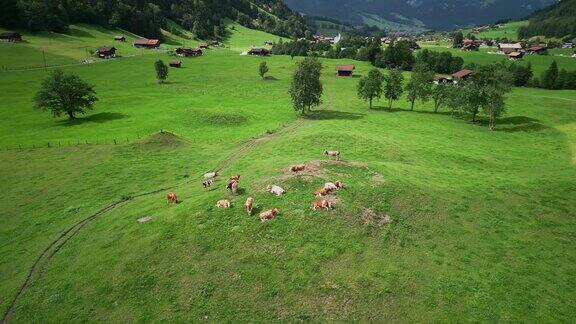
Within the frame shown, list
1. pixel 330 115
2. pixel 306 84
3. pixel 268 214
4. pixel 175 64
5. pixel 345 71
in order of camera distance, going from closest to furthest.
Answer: pixel 268 214 → pixel 306 84 → pixel 330 115 → pixel 345 71 → pixel 175 64

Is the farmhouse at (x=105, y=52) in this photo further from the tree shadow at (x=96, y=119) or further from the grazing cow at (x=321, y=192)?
the grazing cow at (x=321, y=192)

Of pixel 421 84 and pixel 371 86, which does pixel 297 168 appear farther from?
pixel 421 84

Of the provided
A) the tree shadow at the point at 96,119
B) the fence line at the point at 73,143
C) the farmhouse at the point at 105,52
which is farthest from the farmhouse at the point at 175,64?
the fence line at the point at 73,143

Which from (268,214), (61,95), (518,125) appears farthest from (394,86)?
(268,214)

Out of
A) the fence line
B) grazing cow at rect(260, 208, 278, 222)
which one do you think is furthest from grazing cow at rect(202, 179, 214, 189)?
the fence line

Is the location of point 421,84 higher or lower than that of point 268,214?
higher

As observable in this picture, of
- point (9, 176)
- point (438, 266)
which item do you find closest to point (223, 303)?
point (438, 266)

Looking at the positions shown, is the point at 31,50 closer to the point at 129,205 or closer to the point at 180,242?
the point at 129,205
